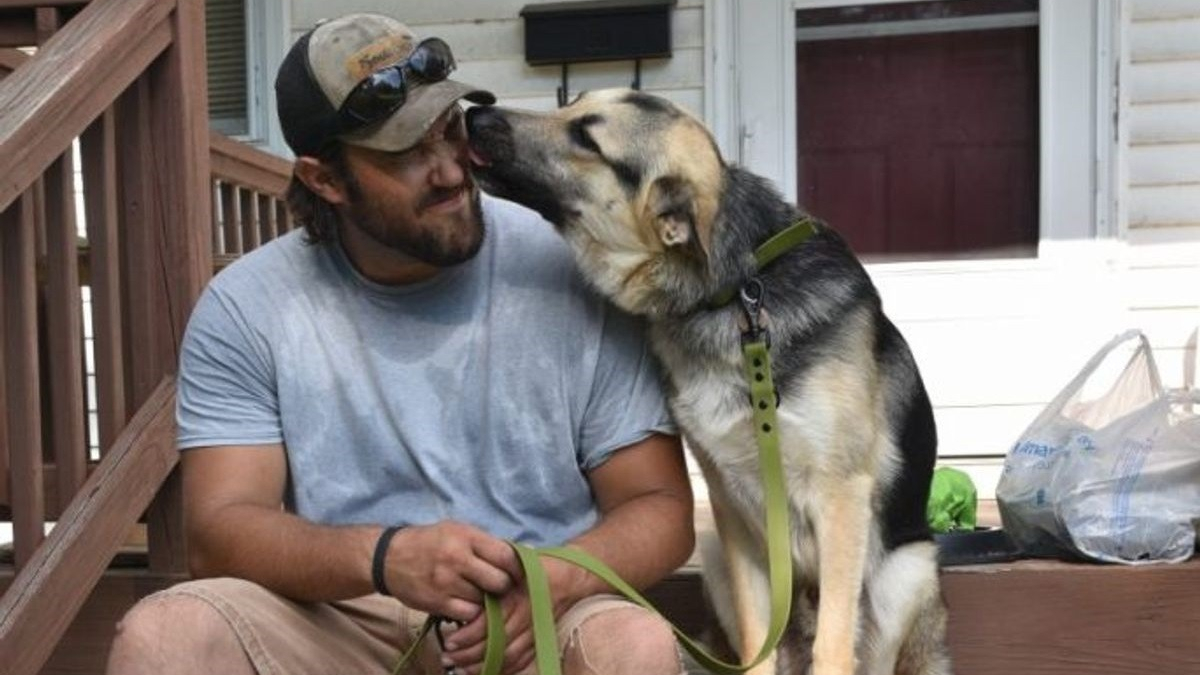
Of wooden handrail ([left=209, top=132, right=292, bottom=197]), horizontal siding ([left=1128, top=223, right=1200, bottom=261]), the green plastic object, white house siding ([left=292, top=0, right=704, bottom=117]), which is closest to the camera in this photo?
the green plastic object

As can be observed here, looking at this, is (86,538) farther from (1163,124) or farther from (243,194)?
(1163,124)

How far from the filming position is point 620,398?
247cm

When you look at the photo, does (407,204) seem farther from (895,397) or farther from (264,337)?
(895,397)

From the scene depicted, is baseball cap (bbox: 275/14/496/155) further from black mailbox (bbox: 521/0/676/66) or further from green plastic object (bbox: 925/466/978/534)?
black mailbox (bbox: 521/0/676/66)

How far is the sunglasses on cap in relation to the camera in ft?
7.57

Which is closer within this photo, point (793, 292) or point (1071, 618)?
point (793, 292)

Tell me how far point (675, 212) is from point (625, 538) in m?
0.53

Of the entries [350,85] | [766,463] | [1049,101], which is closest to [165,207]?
[350,85]


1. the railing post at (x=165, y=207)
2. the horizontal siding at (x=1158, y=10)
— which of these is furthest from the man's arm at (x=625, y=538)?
the horizontal siding at (x=1158, y=10)

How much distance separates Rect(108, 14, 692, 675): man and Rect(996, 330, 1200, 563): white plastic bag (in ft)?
2.74

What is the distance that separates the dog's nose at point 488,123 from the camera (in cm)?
237

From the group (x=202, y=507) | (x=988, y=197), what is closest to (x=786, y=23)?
(x=988, y=197)

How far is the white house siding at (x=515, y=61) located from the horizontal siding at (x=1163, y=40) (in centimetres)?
139

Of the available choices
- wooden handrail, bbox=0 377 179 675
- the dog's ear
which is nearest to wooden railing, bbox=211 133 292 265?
wooden handrail, bbox=0 377 179 675
